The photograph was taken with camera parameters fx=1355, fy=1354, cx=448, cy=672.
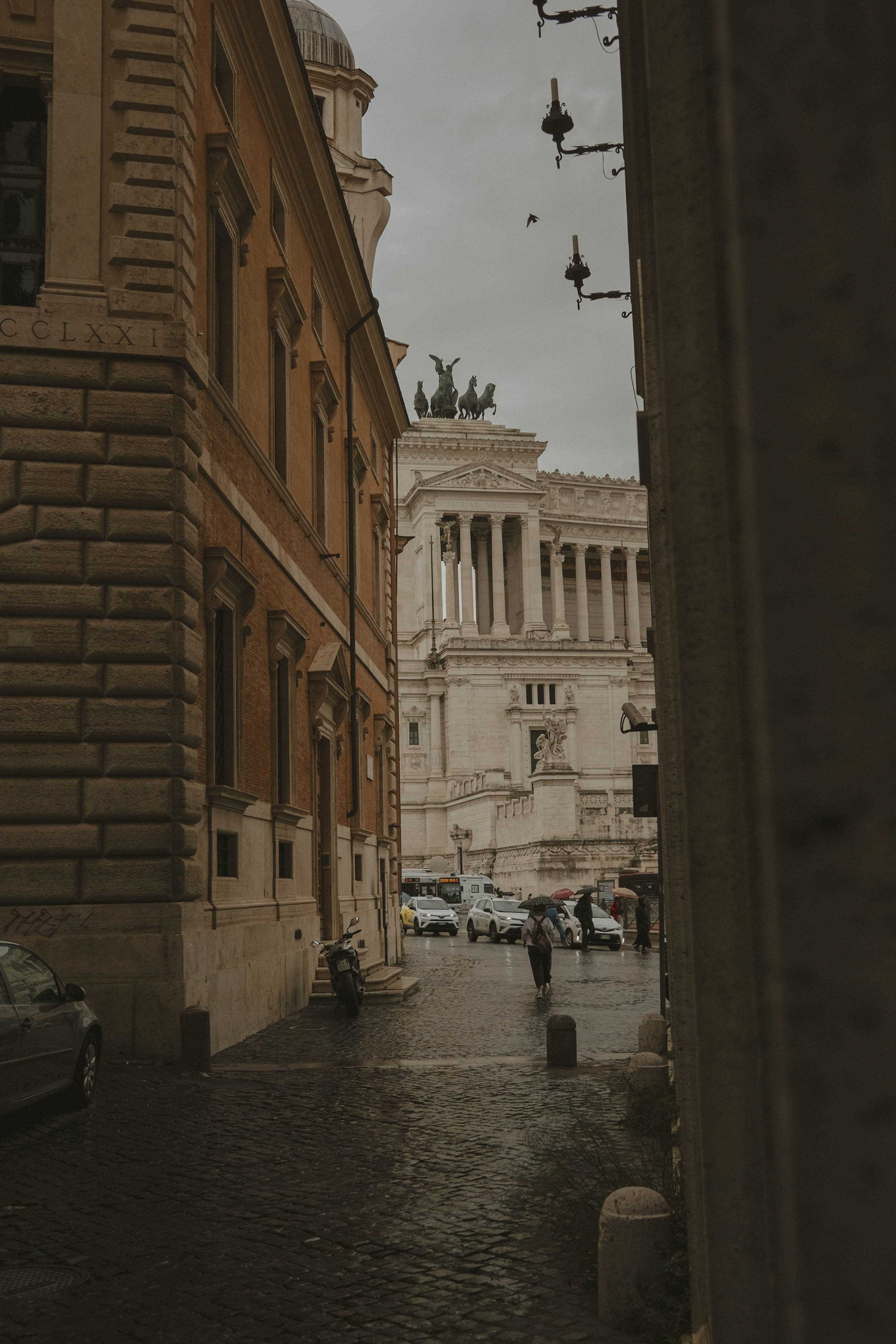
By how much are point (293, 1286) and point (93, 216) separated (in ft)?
33.6

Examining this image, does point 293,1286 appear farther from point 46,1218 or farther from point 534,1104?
point 534,1104

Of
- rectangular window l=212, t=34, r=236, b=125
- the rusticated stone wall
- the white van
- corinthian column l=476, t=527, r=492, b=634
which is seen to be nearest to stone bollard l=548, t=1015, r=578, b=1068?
the rusticated stone wall

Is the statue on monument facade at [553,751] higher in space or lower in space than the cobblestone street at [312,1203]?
higher

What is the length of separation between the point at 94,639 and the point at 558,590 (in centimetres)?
8047

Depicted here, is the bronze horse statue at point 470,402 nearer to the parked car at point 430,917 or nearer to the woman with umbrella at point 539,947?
the parked car at point 430,917

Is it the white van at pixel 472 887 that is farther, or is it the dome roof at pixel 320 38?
the white van at pixel 472 887

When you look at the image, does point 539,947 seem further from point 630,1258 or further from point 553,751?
point 553,751

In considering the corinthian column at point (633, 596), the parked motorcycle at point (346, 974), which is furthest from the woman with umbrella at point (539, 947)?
the corinthian column at point (633, 596)

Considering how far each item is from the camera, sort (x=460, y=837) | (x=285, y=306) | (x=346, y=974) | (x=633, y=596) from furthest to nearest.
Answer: (x=633, y=596) → (x=460, y=837) → (x=285, y=306) → (x=346, y=974)

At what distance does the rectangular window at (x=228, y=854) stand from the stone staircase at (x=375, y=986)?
4.71 metres

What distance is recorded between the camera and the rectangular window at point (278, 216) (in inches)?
727

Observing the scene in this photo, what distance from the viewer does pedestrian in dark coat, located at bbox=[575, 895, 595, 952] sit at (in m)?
33.7

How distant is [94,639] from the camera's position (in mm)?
11961

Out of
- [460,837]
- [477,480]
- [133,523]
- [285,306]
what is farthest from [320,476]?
[477,480]
